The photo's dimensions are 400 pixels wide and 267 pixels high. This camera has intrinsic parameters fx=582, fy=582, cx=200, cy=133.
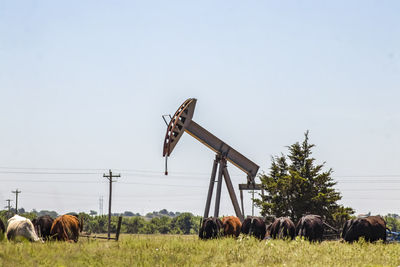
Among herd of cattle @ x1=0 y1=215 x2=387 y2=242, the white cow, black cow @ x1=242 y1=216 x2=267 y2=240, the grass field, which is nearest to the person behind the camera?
the grass field

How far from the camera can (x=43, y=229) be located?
2806 centimetres

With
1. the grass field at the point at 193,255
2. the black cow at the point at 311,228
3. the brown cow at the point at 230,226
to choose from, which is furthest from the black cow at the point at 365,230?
the brown cow at the point at 230,226

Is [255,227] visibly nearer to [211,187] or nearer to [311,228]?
[311,228]

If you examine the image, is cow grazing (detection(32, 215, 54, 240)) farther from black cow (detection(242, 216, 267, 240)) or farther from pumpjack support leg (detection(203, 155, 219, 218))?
pumpjack support leg (detection(203, 155, 219, 218))

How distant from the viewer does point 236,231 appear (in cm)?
3209

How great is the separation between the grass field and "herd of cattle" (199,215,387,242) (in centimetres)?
446

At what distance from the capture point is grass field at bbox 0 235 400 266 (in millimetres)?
16625

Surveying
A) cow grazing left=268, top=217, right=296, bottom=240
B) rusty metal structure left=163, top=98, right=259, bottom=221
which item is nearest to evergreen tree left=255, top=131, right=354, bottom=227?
rusty metal structure left=163, top=98, right=259, bottom=221

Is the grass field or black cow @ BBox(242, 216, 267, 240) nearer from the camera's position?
the grass field

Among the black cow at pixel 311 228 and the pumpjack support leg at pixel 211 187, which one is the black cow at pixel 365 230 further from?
the pumpjack support leg at pixel 211 187

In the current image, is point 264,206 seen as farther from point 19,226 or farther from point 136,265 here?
point 136,265

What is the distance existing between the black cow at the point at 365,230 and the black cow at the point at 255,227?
5394 mm

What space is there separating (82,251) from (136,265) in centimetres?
266

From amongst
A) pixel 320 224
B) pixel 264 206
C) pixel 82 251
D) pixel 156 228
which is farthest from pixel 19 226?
pixel 156 228
